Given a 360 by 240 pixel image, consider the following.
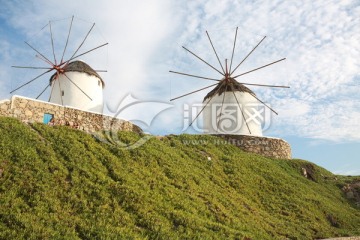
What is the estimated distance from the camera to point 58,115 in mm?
20766

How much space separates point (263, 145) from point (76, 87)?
19.5 metres

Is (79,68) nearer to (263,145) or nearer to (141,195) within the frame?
(263,145)

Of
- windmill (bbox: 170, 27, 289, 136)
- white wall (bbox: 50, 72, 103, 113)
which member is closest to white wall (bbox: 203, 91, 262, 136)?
windmill (bbox: 170, 27, 289, 136)

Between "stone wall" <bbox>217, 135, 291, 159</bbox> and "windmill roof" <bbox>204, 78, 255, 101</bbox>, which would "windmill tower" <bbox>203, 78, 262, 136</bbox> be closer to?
"windmill roof" <bbox>204, 78, 255, 101</bbox>

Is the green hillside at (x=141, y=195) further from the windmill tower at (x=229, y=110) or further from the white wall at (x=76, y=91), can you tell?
the white wall at (x=76, y=91)

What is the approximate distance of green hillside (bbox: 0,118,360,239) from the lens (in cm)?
948

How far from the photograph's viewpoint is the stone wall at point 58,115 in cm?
1828

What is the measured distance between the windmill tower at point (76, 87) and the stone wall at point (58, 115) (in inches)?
363

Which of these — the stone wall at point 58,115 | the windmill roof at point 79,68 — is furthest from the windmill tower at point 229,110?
the windmill roof at point 79,68

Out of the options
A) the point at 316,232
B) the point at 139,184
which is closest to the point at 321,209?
the point at 316,232

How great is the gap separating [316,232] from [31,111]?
17560 mm

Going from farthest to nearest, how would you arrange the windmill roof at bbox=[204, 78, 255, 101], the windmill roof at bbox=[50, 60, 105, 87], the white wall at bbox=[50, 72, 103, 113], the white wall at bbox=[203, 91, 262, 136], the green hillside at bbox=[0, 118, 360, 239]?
the windmill roof at bbox=[204, 78, 255, 101] < the windmill roof at bbox=[50, 60, 105, 87] < the white wall at bbox=[203, 91, 262, 136] < the white wall at bbox=[50, 72, 103, 113] < the green hillside at bbox=[0, 118, 360, 239]

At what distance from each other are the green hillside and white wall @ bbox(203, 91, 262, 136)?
10.1 metres

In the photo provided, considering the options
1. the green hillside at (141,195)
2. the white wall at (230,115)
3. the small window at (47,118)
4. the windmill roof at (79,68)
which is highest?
the windmill roof at (79,68)
